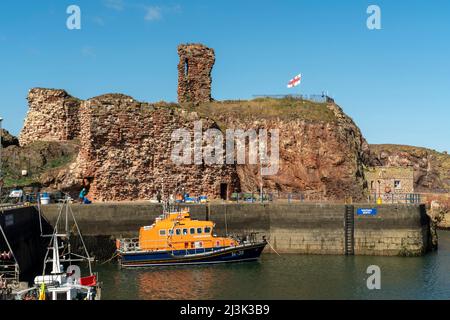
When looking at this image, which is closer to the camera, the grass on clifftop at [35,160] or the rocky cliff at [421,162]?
the grass on clifftop at [35,160]

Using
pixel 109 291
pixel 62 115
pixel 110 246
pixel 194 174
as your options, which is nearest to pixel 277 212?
pixel 194 174

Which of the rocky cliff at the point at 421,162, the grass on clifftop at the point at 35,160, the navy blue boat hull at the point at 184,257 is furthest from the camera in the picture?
the rocky cliff at the point at 421,162

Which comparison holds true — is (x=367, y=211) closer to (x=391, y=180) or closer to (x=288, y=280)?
(x=288, y=280)

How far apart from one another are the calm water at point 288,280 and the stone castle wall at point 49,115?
1871cm

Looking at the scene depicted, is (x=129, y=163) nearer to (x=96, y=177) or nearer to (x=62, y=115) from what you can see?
(x=96, y=177)

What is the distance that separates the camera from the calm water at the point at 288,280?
25.4 meters

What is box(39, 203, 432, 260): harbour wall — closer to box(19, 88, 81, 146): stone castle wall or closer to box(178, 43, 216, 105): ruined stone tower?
box(19, 88, 81, 146): stone castle wall

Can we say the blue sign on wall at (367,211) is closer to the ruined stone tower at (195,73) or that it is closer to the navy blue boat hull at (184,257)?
the navy blue boat hull at (184,257)

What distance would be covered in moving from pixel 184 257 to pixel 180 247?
687mm

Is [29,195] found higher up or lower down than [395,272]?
higher up

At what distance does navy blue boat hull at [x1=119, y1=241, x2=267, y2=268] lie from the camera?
107ft

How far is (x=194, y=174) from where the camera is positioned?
142 ft

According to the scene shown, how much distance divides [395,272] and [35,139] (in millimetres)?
33087

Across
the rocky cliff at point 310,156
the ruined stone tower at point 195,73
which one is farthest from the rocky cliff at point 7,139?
the rocky cliff at point 310,156
